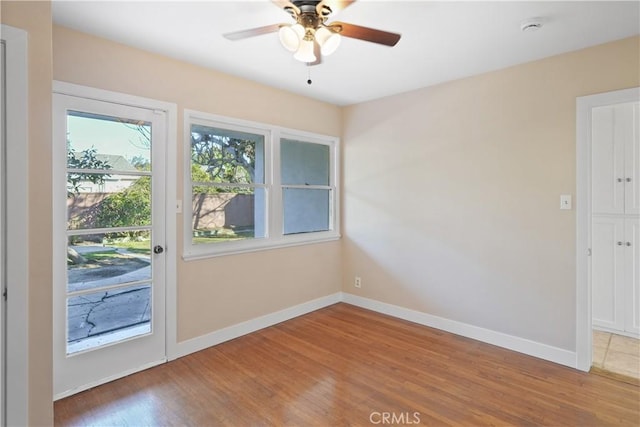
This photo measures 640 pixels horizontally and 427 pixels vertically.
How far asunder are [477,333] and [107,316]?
3.23m

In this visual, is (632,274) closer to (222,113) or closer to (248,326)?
(248,326)

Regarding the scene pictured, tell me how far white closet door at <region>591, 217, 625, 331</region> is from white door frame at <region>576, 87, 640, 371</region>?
964 millimetres

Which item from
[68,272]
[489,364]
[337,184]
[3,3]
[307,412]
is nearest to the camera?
[3,3]

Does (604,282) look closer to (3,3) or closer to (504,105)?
(504,105)

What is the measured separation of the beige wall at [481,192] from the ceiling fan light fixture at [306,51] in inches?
78.5

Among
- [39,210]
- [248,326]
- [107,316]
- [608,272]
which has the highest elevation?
[39,210]

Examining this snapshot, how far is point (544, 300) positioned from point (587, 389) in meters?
0.70

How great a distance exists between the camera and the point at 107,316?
8.22ft

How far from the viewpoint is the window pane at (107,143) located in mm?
2338

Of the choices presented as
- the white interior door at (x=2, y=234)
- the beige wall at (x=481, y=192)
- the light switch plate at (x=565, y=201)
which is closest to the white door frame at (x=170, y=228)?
the white interior door at (x=2, y=234)

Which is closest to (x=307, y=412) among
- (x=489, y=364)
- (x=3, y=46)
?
(x=489, y=364)

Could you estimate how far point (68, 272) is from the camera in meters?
2.31

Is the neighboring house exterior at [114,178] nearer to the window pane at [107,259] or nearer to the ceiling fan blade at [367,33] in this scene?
the window pane at [107,259]

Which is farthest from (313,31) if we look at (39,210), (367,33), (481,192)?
(481,192)
